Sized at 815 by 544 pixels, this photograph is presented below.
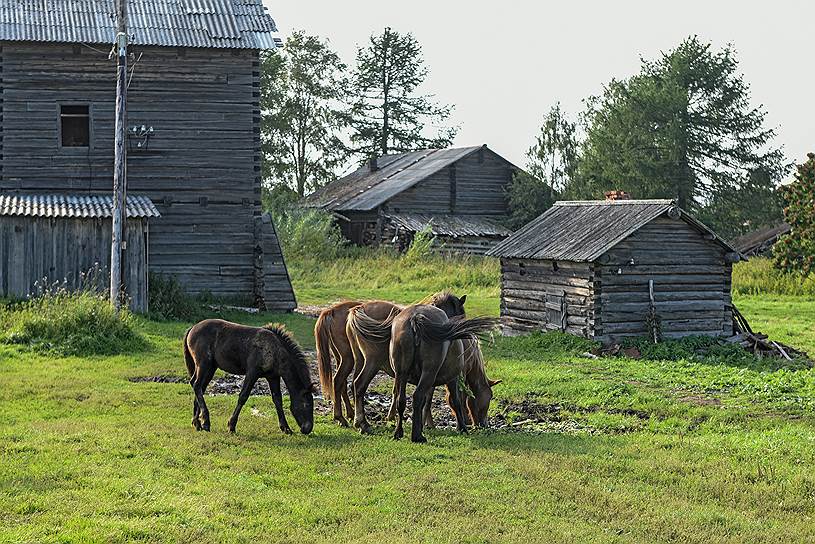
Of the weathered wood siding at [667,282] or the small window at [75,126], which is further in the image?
the small window at [75,126]

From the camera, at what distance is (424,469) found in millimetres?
10203

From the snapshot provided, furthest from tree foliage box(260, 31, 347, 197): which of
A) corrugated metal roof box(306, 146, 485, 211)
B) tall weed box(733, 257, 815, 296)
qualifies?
tall weed box(733, 257, 815, 296)

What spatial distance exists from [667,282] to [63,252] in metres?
13.3

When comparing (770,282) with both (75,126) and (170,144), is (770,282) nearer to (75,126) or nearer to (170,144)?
(170,144)

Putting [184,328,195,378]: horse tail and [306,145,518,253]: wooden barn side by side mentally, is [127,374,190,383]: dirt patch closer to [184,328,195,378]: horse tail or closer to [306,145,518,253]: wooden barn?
[184,328,195,378]: horse tail

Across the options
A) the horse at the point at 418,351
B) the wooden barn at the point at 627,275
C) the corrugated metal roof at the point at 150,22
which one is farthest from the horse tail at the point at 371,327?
the corrugated metal roof at the point at 150,22

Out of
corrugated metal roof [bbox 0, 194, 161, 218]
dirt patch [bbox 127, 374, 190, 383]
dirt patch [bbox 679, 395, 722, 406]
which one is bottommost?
dirt patch [bbox 679, 395, 722, 406]

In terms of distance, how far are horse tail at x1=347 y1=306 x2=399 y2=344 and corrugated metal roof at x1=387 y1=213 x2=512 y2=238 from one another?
34.4m

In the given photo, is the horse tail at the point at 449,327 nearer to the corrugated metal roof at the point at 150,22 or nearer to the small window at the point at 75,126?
the corrugated metal roof at the point at 150,22

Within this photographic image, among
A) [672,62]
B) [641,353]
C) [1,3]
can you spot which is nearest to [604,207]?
[641,353]

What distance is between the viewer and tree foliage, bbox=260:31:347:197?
68.5m

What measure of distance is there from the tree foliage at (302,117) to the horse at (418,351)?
55.7 meters

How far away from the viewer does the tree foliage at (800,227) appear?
120ft

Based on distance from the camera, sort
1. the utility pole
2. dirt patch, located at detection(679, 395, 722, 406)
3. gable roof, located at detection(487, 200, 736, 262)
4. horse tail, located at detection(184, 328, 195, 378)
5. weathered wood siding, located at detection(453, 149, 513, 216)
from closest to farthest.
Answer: horse tail, located at detection(184, 328, 195, 378) → dirt patch, located at detection(679, 395, 722, 406) → gable roof, located at detection(487, 200, 736, 262) → the utility pole → weathered wood siding, located at detection(453, 149, 513, 216)
